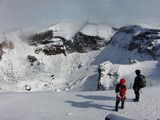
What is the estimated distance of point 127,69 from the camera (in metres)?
105

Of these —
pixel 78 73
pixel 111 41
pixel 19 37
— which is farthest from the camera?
pixel 19 37

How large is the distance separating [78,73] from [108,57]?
47.8ft

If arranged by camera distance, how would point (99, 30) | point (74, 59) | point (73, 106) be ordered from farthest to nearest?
point (99, 30) < point (74, 59) < point (73, 106)

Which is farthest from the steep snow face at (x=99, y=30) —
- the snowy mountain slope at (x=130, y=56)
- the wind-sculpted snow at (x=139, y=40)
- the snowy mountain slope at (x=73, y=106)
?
the snowy mountain slope at (x=73, y=106)

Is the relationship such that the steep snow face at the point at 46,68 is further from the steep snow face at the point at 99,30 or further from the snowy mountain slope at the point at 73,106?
the snowy mountain slope at the point at 73,106

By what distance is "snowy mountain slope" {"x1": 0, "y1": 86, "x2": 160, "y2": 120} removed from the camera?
65.5 ft

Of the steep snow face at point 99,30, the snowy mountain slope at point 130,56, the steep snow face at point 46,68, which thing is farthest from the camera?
the steep snow face at point 99,30

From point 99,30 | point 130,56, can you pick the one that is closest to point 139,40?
point 130,56

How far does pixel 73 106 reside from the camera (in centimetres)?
2169

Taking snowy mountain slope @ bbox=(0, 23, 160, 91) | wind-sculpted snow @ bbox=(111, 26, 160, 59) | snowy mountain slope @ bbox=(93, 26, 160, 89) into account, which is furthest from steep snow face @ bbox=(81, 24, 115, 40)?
wind-sculpted snow @ bbox=(111, 26, 160, 59)

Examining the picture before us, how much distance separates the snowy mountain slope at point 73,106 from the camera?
65.5 ft

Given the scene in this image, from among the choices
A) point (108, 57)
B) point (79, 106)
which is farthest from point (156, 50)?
point (79, 106)

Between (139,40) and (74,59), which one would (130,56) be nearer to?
(139,40)

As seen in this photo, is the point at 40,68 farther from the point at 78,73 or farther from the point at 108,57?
the point at 108,57
